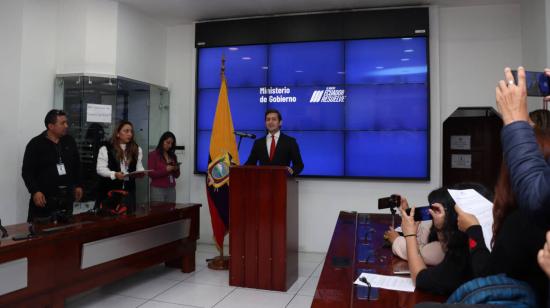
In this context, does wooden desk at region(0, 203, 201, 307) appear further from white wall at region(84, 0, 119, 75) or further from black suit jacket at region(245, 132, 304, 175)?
white wall at region(84, 0, 119, 75)

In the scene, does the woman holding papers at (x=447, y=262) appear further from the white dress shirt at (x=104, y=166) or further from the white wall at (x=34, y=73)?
the white wall at (x=34, y=73)

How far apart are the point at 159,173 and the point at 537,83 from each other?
4202 mm

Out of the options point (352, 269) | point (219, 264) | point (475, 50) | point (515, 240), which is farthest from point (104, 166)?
point (475, 50)

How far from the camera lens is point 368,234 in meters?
2.79

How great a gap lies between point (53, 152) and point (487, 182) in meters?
5.22

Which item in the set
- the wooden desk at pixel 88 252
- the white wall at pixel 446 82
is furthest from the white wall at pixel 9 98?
the white wall at pixel 446 82

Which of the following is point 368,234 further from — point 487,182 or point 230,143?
point 487,182

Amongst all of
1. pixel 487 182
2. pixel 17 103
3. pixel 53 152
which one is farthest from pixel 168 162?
pixel 487 182

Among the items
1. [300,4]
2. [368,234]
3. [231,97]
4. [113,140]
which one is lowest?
[368,234]

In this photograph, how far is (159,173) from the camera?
4.62 meters

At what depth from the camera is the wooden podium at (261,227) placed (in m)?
3.53

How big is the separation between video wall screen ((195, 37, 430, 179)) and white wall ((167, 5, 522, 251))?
0.49ft

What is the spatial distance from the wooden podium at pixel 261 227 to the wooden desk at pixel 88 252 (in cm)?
73

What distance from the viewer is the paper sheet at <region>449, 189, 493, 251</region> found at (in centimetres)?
142
